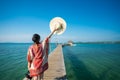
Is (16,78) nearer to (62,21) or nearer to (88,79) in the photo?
(88,79)

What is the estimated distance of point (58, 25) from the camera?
397cm

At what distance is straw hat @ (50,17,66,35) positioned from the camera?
397 centimetres

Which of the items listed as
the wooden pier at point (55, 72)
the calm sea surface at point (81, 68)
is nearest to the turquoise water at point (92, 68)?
the calm sea surface at point (81, 68)

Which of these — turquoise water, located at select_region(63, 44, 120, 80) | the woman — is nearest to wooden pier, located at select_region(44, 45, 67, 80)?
turquoise water, located at select_region(63, 44, 120, 80)

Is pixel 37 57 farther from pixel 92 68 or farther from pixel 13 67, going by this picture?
pixel 13 67

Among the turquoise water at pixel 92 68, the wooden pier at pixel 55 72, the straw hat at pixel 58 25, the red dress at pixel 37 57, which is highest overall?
the straw hat at pixel 58 25

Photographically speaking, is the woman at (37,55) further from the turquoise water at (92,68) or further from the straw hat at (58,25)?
the turquoise water at (92,68)

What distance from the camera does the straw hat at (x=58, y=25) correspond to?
13.0 ft

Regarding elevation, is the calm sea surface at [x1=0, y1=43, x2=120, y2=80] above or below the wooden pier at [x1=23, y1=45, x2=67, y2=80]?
below

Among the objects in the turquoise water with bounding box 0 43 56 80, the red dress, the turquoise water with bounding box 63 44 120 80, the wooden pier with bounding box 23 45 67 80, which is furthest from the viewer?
the turquoise water with bounding box 0 43 56 80

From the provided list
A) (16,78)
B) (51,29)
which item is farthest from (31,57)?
(16,78)

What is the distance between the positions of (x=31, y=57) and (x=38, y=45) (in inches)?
14.1

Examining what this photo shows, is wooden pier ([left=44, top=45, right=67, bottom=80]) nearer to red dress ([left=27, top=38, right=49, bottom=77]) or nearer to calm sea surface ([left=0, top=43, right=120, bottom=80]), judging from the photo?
calm sea surface ([left=0, top=43, right=120, bottom=80])

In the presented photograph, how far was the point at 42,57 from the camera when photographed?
360cm
